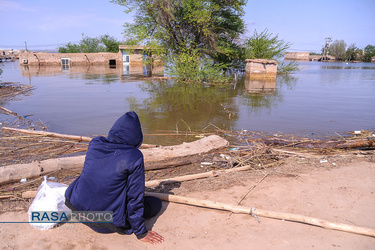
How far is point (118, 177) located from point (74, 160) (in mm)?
2429

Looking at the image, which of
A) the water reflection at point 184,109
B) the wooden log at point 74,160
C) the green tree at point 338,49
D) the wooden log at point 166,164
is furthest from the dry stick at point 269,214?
the green tree at point 338,49

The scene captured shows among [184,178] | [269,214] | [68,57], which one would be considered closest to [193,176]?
[184,178]

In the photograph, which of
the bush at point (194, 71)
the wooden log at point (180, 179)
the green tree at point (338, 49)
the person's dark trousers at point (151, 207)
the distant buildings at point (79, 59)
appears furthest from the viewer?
the green tree at point (338, 49)

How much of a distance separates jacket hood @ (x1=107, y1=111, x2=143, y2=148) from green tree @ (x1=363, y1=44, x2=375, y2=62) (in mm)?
83352

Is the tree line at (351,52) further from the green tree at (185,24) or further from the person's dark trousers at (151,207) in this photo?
the person's dark trousers at (151,207)

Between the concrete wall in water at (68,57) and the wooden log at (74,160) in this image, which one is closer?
the wooden log at (74,160)

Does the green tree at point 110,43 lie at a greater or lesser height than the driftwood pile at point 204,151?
greater

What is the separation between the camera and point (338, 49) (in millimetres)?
82750

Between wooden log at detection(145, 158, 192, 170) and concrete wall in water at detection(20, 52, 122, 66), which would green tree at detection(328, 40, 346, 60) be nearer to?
concrete wall in water at detection(20, 52, 122, 66)

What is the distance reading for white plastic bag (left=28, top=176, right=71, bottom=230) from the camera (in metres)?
2.87

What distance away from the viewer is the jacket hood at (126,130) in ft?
8.39

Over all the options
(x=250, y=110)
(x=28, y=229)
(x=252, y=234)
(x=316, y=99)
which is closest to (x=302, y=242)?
(x=252, y=234)

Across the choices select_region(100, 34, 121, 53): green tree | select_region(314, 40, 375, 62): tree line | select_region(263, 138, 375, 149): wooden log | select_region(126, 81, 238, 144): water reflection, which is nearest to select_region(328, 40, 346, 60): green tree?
select_region(314, 40, 375, 62): tree line

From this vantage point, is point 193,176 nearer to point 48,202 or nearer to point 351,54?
point 48,202
